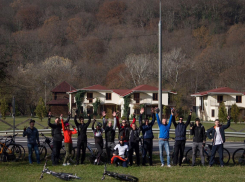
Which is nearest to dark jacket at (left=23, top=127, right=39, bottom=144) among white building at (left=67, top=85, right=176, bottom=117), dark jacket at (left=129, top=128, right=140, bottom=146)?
dark jacket at (left=129, top=128, right=140, bottom=146)

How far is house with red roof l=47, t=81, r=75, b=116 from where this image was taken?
Result: 8531 cm

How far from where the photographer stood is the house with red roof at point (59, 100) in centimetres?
8531

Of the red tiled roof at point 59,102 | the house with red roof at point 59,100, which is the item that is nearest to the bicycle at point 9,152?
the house with red roof at point 59,100

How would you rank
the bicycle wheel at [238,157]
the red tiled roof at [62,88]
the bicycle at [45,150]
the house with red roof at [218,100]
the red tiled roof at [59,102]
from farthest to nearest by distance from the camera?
the red tiled roof at [62,88] → the red tiled roof at [59,102] → the house with red roof at [218,100] → the bicycle at [45,150] → the bicycle wheel at [238,157]

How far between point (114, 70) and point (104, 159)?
3959 inches

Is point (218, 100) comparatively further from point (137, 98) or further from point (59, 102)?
point (59, 102)

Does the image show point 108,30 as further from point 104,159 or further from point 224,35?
point 104,159

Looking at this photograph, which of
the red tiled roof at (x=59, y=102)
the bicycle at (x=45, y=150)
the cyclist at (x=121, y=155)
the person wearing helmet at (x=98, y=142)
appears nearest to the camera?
the cyclist at (x=121, y=155)

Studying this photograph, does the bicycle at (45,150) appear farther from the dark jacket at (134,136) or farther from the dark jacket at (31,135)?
the dark jacket at (134,136)

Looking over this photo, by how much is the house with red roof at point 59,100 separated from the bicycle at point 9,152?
218 feet

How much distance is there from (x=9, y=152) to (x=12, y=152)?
0.13m

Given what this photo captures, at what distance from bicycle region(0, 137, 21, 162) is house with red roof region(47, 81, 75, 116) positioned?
66308 mm

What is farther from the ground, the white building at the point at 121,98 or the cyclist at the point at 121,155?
the white building at the point at 121,98

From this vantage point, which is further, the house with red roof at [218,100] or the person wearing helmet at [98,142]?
the house with red roof at [218,100]
